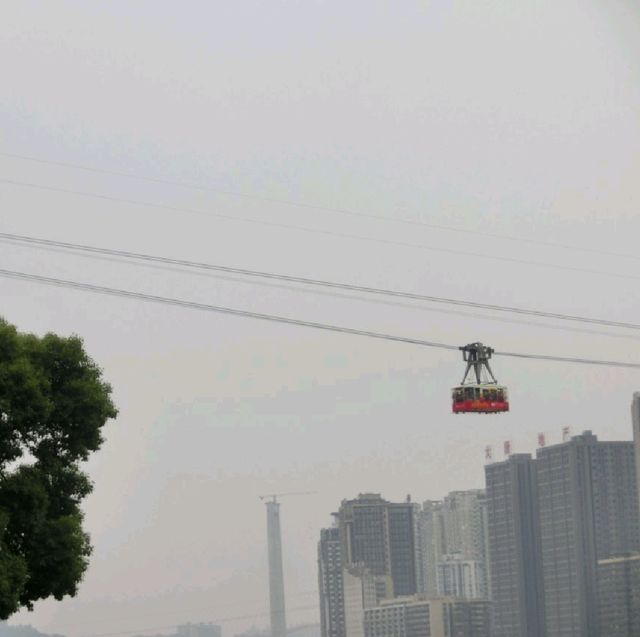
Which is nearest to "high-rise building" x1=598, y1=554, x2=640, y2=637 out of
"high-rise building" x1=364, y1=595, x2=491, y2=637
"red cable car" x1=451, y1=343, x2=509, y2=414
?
"high-rise building" x1=364, y1=595, x2=491, y2=637

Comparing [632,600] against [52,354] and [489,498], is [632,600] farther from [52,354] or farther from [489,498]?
[52,354]

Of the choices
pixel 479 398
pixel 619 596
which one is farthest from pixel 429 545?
pixel 479 398

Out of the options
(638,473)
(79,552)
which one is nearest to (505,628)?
(638,473)

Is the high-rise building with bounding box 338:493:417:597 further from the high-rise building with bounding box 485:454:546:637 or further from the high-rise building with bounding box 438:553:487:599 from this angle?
the high-rise building with bounding box 485:454:546:637

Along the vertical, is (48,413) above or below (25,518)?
above

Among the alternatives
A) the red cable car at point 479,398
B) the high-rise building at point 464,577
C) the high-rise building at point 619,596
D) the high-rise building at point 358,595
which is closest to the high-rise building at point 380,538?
the high-rise building at point 358,595

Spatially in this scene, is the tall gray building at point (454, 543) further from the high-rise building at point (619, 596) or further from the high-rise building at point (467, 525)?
the high-rise building at point (619, 596)

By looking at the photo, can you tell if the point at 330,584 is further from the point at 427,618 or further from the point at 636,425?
the point at 636,425
